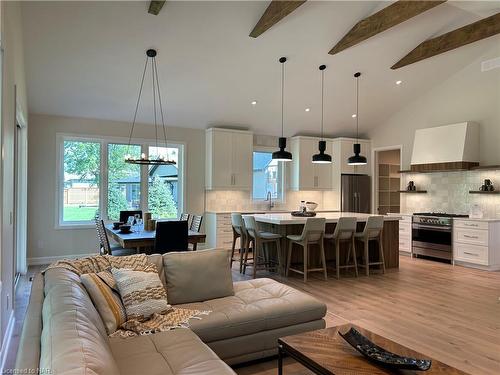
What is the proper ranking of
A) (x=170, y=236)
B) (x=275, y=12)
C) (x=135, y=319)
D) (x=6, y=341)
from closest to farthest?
(x=135, y=319) < (x=6, y=341) < (x=170, y=236) < (x=275, y=12)

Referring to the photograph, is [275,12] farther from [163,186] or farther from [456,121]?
[456,121]

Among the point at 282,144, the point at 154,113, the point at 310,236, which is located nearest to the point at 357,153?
the point at 282,144

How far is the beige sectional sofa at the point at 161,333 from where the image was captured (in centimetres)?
129

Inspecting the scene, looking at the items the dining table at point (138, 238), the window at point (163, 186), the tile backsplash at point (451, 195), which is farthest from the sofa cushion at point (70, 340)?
the tile backsplash at point (451, 195)

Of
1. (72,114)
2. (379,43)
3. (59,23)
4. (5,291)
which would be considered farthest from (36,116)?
(379,43)

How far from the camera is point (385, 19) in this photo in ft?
17.2

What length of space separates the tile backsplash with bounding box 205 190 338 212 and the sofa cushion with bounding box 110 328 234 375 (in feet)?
18.8

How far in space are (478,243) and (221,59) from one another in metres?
5.42

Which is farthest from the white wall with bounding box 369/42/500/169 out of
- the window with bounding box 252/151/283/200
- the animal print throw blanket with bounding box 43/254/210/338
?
the animal print throw blanket with bounding box 43/254/210/338

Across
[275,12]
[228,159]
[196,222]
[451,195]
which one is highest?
[275,12]

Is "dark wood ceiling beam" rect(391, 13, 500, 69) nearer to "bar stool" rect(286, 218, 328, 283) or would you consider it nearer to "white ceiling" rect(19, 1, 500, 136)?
"white ceiling" rect(19, 1, 500, 136)

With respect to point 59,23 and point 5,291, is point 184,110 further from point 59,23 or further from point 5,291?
point 5,291

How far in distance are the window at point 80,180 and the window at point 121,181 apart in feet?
0.79

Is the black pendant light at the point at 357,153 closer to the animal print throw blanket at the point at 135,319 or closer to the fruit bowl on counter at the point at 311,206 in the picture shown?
the fruit bowl on counter at the point at 311,206
